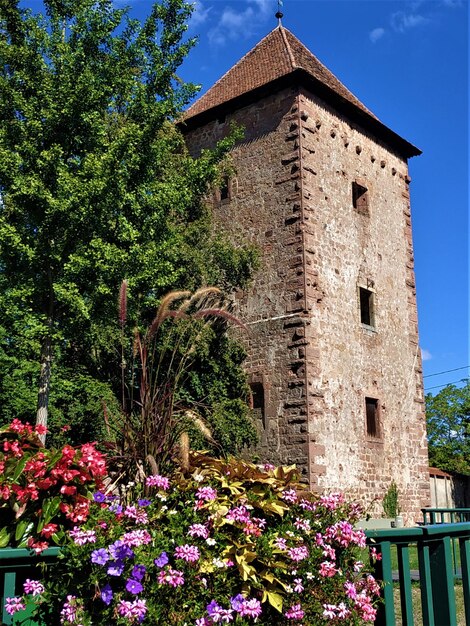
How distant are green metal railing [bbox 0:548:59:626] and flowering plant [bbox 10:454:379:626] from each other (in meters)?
0.05

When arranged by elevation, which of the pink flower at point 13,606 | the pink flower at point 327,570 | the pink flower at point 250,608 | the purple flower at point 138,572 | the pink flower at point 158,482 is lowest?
the pink flower at point 250,608

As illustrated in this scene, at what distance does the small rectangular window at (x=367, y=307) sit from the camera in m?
17.6

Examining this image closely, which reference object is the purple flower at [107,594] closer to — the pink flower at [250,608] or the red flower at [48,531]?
the red flower at [48,531]

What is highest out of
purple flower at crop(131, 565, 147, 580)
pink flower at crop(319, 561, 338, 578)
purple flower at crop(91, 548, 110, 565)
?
purple flower at crop(91, 548, 110, 565)

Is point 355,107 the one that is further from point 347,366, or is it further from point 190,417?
point 190,417

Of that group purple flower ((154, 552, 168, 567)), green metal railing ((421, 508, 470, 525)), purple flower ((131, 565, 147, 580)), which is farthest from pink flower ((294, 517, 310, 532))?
green metal railing ((421, 508, 470, 525))

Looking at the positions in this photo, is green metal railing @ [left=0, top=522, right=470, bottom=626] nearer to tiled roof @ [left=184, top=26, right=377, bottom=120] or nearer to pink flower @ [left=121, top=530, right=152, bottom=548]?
pink flower @ [left=121, top=530, right=152, bottom=548]

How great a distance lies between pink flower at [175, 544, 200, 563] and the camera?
9.18 ft

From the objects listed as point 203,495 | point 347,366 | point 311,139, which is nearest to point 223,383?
point 347,366

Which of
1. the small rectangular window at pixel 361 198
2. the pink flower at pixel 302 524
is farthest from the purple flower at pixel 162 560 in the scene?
the small rectangular window at pixel 361 198

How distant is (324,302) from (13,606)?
13.6 meters

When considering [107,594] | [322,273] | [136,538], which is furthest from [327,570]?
[322,273]

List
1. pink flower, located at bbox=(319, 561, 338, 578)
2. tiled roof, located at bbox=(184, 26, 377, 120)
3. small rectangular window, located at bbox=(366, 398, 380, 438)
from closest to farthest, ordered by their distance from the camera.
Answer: pink flower, located at bbox=(319, 561, 338, 578) → small rectangular window, located at bbox=(366, 398, 380, 438) → tiled roof, located at bbox=(184, 26, 377, 120)

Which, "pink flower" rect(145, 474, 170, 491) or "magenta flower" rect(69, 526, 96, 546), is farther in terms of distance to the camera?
"pink flower" rect(145, 474, 170, 491)
